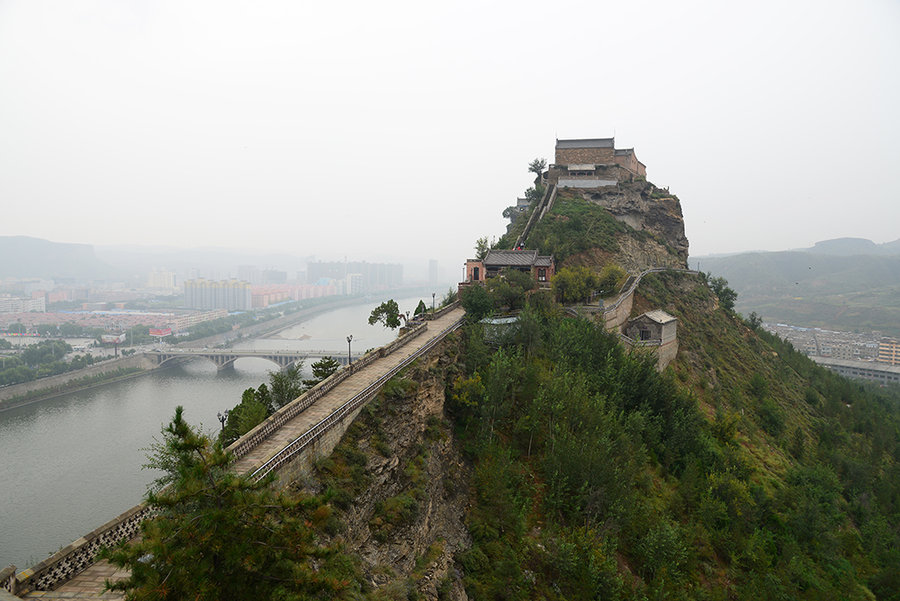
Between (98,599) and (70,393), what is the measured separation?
1859 inches

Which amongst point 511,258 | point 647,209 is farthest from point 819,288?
point 511,258

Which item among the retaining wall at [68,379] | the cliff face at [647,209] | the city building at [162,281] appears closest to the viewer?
the cliff face at [647,209]

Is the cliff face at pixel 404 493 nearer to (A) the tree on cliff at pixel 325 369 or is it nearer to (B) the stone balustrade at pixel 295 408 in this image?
(B) the stone balustrade at pixel 295 408

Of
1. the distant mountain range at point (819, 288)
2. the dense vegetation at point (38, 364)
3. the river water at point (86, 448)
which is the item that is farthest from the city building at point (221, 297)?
the distant mountain range at point (819, 288)

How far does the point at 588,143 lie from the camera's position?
4041 centimetres

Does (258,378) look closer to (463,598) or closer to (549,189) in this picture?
(549,189)

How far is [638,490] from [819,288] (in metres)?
163

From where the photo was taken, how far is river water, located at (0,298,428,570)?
22.9 meters

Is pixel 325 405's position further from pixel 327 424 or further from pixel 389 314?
pixel 389 314

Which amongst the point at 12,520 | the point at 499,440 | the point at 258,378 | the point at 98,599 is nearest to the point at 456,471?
the point at 499,440

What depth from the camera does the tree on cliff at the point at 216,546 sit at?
14.8 ft

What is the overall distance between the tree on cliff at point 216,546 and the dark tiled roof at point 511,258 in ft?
78.4

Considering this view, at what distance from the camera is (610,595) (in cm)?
1230

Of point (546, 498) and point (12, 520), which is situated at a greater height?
point (546, 498)
